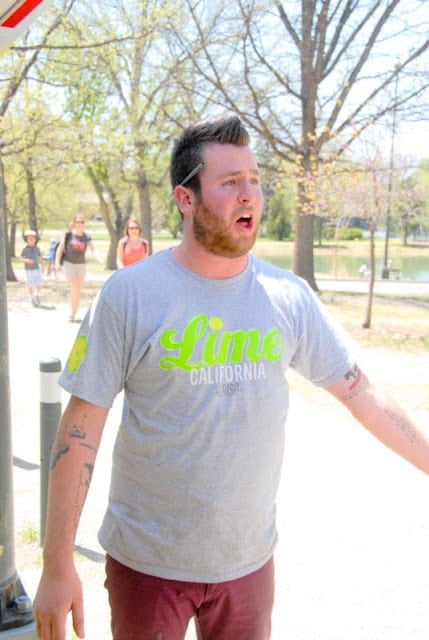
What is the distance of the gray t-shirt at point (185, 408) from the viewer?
185 centimetres

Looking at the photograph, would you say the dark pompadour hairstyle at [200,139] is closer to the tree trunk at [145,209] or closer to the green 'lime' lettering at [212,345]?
the green 'lime' lettering at [212,345]

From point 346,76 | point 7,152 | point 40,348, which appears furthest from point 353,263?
point 40,348

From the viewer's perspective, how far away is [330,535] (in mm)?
4441

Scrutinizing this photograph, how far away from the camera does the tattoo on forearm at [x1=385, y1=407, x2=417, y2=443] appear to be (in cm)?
222

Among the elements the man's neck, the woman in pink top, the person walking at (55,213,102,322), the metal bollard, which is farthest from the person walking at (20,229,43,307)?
the man's neck

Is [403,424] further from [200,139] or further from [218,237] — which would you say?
[200,139]

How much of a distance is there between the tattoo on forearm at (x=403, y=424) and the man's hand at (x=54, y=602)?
1.02m

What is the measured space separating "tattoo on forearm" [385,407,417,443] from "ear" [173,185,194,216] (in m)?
0.84

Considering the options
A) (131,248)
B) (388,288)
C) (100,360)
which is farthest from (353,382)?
(388,288)

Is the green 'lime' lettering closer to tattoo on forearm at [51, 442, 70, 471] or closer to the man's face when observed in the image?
the man's face

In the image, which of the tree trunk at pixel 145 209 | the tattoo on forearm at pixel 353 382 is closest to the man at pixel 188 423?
the tattoo on forearm at pixel 353 382

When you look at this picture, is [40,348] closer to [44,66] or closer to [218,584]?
[218,584]

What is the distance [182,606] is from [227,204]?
104 centimetres

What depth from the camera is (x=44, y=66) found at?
18703mm
